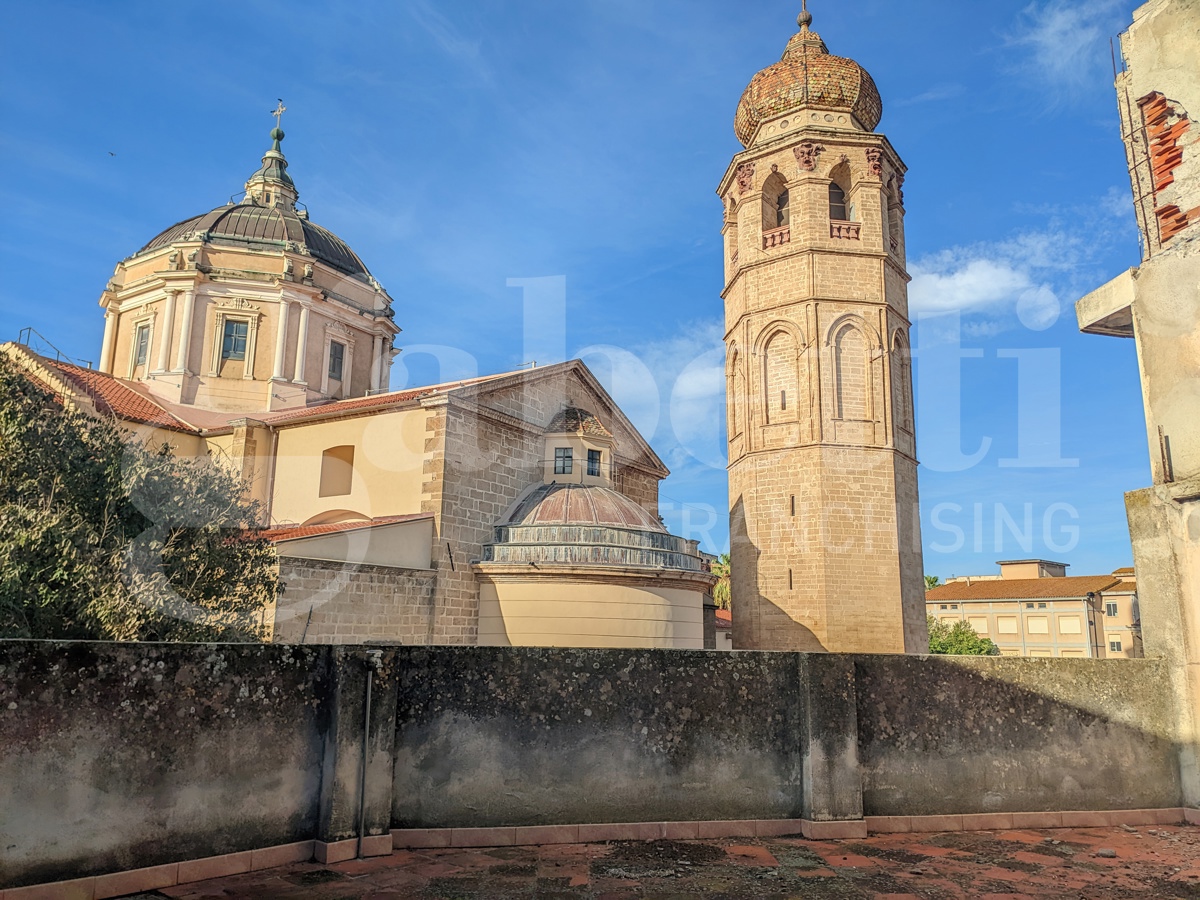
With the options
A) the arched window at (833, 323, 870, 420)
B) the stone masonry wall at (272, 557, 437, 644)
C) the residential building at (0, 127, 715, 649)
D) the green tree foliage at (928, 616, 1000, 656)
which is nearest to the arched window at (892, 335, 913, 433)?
the arched window at (833, 323, 870, 420)

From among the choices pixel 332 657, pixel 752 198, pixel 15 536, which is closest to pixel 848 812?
pixel 332 657

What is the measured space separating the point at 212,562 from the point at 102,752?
4326 mm

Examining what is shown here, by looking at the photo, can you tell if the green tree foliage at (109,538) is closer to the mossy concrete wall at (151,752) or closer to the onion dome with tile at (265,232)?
the mossy concrete wall at (151,752)

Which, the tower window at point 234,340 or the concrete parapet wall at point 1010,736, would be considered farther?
the tower window at point 234,340

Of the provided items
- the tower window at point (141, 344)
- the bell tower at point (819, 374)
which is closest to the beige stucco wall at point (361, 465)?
the tower window at point (141, 344)

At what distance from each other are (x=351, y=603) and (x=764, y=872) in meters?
10.4

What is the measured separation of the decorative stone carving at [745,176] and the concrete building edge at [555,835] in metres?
19.1

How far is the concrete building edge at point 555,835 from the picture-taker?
18.1ft

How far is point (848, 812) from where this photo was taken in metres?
7.35

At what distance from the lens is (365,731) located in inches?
262

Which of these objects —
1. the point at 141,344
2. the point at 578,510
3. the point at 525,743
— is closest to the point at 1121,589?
the point at 578,510

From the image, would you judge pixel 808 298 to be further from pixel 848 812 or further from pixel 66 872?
pixel 66 872

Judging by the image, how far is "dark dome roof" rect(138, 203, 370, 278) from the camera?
27.0m

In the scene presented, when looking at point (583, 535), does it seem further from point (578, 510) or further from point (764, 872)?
point (764, 872)
